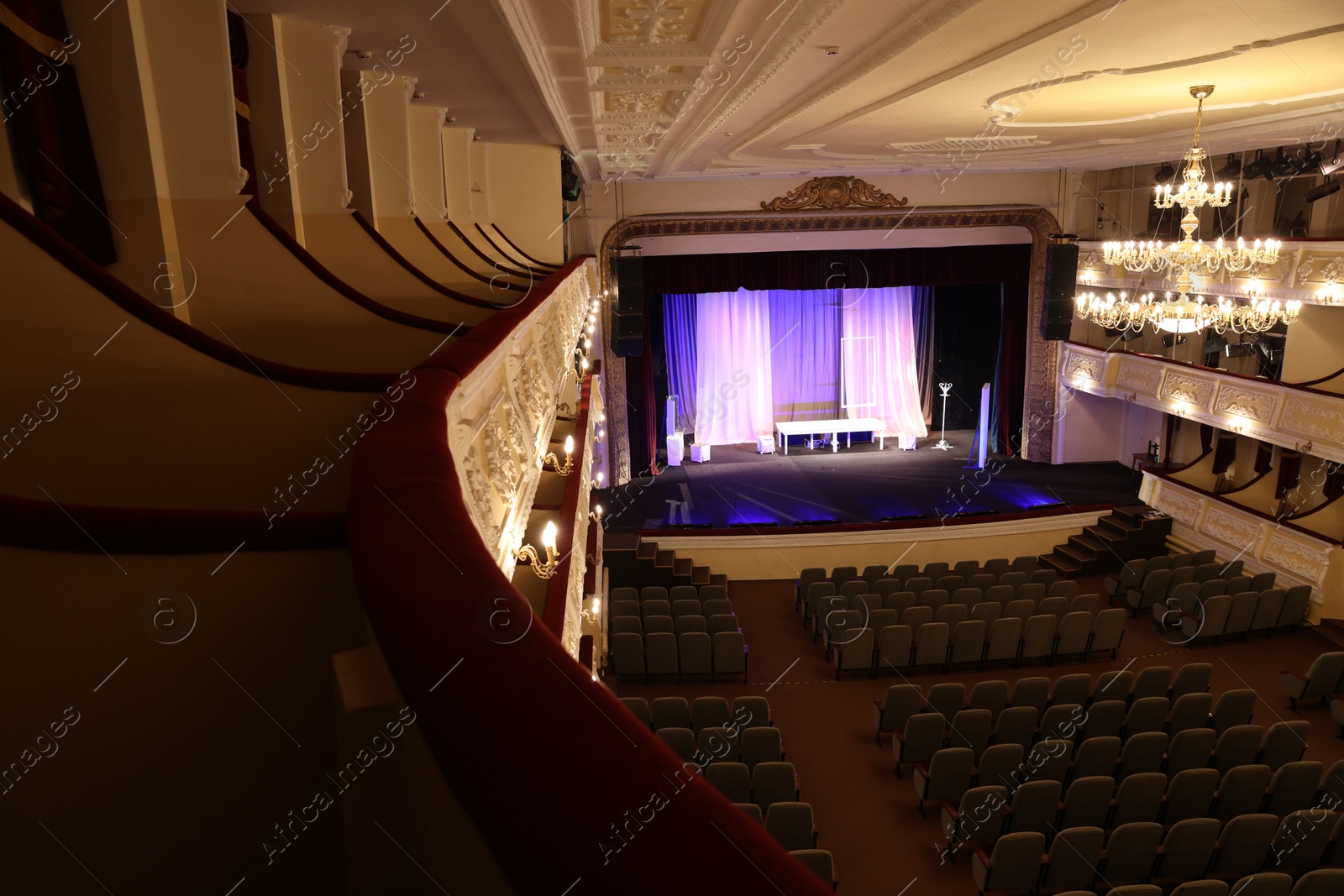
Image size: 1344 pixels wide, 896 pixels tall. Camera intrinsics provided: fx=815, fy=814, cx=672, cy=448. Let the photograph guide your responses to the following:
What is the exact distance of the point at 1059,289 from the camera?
1448 cm

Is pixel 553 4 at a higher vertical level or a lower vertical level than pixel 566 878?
higher

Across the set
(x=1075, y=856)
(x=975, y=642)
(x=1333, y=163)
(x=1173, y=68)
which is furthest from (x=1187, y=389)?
(x=1075, y=856)

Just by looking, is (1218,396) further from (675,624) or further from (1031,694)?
(675,624)

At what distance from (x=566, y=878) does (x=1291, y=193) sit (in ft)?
48.9

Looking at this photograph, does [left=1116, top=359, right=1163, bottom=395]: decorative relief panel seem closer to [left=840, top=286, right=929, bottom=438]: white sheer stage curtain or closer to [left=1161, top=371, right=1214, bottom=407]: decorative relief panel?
[left=1161, top=371, right=1214, bottom=407]: decorative relief panel

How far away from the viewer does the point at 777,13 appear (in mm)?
3795

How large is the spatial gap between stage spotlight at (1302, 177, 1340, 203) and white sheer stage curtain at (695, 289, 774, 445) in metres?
Result: 9.67

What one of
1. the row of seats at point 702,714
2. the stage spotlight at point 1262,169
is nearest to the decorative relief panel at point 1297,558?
the stage spotlight at point 1262,169

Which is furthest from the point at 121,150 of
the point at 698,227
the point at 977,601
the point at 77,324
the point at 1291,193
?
the point at 1291,193

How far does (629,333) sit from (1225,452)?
994 centimetres

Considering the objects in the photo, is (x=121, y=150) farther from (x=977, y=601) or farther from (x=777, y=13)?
(x=977, y=601)

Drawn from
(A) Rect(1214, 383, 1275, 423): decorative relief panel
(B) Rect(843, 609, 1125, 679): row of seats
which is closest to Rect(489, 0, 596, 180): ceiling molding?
(B) Rect(843, 609, 1125, 679): row of seats

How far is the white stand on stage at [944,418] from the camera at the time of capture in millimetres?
18141

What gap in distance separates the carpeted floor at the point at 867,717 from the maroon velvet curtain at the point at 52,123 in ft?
18.5
